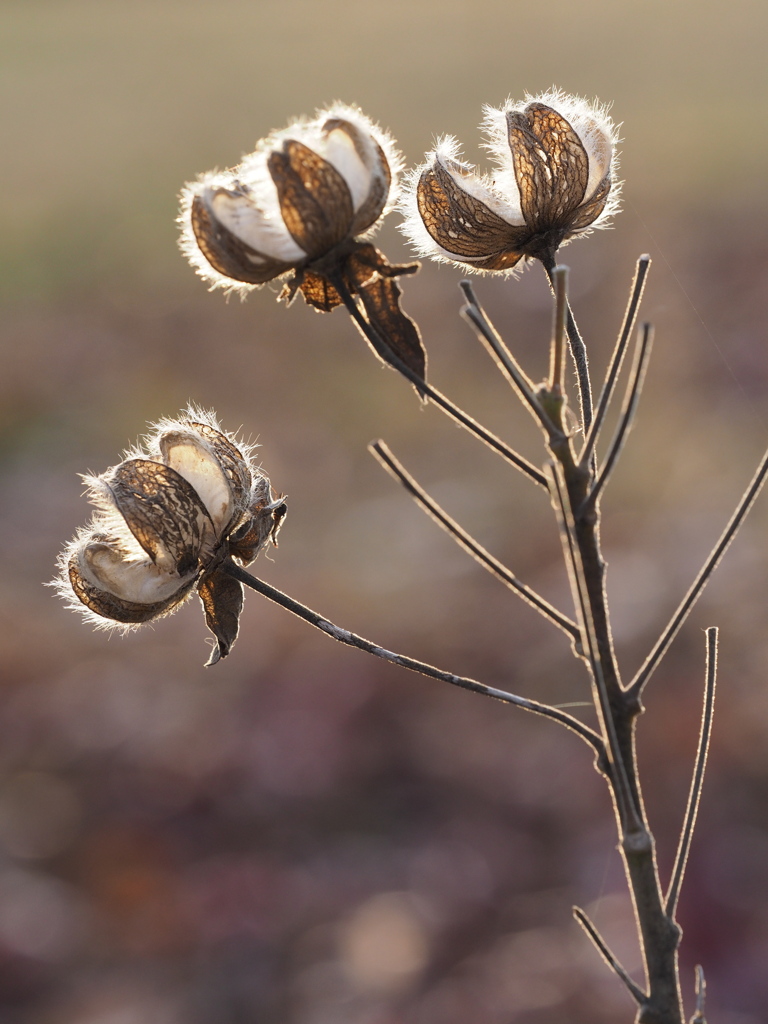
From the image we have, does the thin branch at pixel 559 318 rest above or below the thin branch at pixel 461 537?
above

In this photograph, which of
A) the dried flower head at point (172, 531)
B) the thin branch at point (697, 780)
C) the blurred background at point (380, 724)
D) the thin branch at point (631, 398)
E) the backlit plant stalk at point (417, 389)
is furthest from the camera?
the blurred background at point (380, 724)

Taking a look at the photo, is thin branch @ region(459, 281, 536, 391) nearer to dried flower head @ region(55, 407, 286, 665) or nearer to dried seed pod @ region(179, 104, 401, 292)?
dried seed pod @ region(179, 104, 401, 292)

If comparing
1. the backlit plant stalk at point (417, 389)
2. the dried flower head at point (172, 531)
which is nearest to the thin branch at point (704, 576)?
the backlit plant stalk at point (417, 389)

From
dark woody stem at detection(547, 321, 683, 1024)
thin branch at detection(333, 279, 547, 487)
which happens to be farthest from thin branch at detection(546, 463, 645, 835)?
thin branch at detection(333, 279, 547, 487)

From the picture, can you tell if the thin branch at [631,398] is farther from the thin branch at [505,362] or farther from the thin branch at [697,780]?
the thin branch at [697,780]

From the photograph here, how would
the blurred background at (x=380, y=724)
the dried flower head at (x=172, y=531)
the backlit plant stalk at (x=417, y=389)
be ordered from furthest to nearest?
the blurred background at (x=380, y=724), the dried flower head at (x=172, y=531), the backlit plant stalk at (x=417, y=389)

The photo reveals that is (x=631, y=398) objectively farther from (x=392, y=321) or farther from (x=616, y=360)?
(x=392, y=321)

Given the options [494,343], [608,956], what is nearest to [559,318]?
[494,343]
